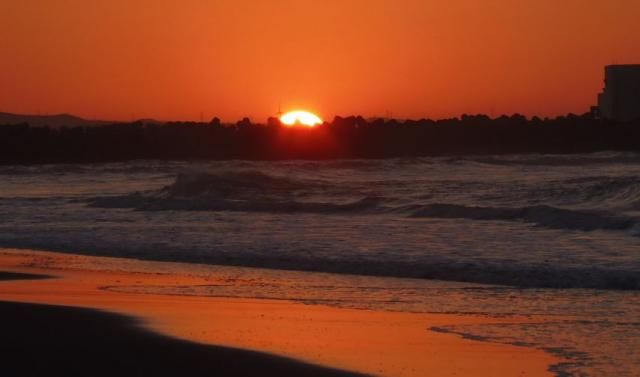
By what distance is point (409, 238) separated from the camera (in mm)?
15188

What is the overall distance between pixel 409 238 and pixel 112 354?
805 cm

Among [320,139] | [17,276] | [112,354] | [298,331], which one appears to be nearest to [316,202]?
[17,276]

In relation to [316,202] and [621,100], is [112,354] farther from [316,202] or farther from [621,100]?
[621,100]

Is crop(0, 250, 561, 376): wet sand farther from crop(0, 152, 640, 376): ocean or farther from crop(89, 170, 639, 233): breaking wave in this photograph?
crop(89, 170, 639, 233): breaking wave

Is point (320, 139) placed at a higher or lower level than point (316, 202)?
higher

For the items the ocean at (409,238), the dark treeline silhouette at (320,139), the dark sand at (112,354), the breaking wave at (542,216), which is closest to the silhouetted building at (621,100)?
the dark treeline silhouette at (320,139)

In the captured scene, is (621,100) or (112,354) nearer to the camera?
(112,354)

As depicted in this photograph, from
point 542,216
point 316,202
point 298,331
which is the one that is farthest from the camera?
point 316,202

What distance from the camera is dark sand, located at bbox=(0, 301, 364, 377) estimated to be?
7.00 metres

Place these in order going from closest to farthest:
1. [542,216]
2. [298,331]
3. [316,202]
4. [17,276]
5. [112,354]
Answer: [112,354] → [298,331] → [17,276] → [542,216] → [316,202]

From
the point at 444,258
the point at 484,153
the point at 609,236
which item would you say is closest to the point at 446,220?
the point at 609,236

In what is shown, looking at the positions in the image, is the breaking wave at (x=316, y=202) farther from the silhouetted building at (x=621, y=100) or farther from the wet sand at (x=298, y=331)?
the silhouetted building at (x=621, y=100)

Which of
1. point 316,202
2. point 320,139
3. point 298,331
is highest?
point 320,139

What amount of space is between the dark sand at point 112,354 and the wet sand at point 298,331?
0.11ft
